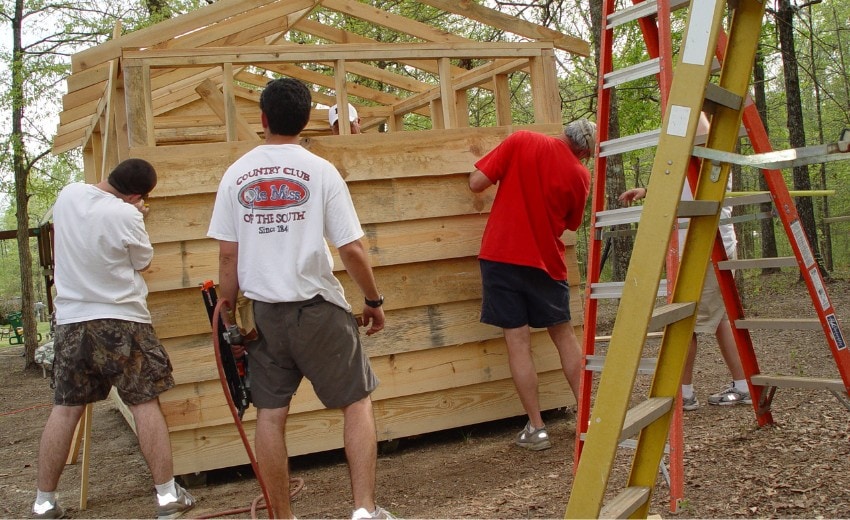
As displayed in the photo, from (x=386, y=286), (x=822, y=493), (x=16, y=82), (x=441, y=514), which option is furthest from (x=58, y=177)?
(x=822, y=493)

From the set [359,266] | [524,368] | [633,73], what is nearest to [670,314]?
[633,73]

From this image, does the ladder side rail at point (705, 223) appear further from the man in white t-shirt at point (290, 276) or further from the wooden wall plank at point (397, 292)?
the wooden wall plank at point (397, 292)

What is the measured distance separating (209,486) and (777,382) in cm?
308

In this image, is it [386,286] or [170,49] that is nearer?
[170,49]

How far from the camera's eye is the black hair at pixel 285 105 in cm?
286

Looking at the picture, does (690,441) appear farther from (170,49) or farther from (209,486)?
(170,49)

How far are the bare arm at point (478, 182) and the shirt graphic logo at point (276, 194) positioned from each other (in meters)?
1.57

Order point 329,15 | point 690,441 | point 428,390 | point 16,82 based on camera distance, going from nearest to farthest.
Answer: point 690,441, point 428,390, point 16,82, point 329,15

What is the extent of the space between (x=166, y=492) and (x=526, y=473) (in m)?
1.80

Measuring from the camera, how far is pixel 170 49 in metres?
3.96

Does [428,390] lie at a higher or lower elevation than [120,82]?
lower

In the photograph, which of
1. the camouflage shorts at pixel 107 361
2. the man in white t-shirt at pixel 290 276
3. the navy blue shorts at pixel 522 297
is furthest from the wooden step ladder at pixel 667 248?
the camouflage shorts at pixel 107 361

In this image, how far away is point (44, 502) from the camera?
368 centimetres

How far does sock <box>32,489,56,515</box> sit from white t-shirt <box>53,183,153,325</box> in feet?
2.85
